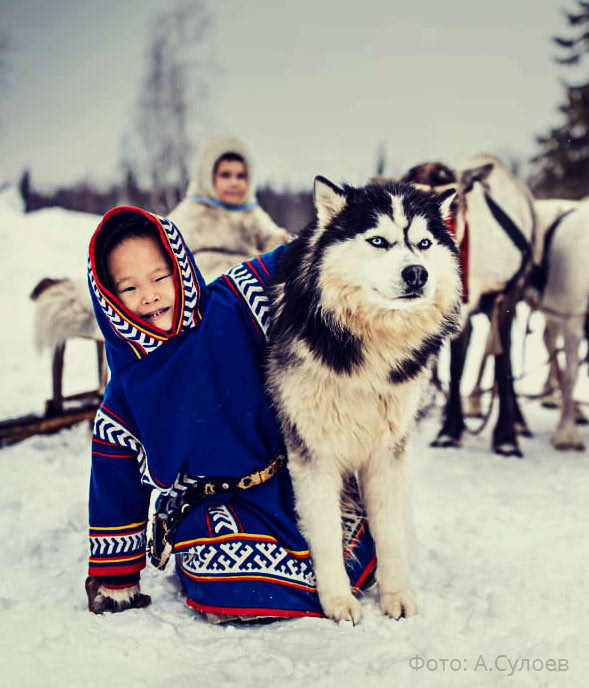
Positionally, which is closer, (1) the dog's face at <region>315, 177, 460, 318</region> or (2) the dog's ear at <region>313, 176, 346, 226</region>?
(1) the dog's face at <region>315, 177, 460, 318</region>

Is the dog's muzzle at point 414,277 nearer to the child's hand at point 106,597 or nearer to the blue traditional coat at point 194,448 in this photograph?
the blue traditional coat at point 194,448

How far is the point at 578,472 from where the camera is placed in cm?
377

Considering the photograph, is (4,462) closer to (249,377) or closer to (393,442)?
(249,377)

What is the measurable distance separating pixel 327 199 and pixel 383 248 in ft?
0.84

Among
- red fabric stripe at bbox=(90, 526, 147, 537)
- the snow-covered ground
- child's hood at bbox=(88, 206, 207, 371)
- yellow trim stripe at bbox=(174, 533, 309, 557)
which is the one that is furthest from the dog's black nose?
red fabric stripe at bbox=(90, 526, 147, 537)

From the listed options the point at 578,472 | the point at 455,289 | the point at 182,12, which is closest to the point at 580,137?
the point at 182,12

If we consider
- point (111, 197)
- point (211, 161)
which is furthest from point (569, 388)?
point (111, 197)

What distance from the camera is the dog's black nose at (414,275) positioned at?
1718mm

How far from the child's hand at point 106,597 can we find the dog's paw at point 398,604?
0.84 m

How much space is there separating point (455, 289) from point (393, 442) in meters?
0.55

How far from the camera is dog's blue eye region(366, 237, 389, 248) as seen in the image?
1.82 meters

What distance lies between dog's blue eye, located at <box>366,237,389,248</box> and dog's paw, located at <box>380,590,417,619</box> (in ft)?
3.79

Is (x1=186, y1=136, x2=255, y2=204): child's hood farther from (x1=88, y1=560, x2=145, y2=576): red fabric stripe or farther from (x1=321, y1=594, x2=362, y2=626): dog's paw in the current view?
(x1=321, y1=594, x2=362, y2=626): dog's paw

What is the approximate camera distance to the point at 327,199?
1917 millimetres
